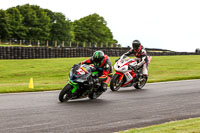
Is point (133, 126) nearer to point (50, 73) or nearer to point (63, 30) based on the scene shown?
point (50, 73)

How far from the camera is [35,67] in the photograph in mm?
25172

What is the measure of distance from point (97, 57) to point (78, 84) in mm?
1305

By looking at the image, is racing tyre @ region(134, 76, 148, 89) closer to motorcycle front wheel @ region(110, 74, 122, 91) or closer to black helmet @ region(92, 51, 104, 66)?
motorcycle front wheel @ region(110, 74, 122, 91)

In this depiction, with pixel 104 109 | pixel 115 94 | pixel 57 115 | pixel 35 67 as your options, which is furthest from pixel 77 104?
pixel 35 67

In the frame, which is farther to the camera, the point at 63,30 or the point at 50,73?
the point at 63,30

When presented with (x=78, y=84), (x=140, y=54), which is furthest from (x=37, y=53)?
(x=78, y=84)

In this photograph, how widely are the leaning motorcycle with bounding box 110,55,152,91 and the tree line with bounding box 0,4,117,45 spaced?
67.6 meters

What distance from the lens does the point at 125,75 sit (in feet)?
42.2

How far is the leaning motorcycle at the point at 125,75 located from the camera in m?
12.7

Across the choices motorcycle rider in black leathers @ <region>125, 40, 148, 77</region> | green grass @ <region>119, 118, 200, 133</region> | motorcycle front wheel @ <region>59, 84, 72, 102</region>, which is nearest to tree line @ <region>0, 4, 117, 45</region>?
motorcycle rider in black leathers @ <region>125, 40, 148, 77</region>

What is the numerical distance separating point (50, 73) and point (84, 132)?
1642 centimetres

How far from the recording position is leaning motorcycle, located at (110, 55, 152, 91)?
501 inches

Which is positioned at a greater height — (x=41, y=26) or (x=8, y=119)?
(x=41, y=26)

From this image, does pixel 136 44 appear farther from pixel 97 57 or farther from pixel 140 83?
pixel 97 57
